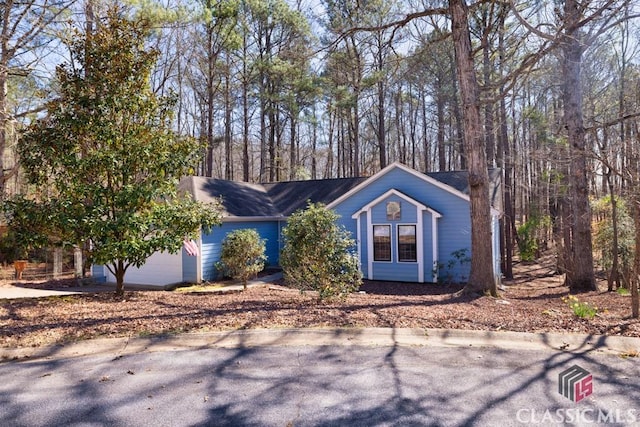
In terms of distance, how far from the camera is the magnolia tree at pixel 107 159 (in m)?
7.24

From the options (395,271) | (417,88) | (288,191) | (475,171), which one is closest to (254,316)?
(475,171)

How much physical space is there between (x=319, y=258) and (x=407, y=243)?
22.6 ft

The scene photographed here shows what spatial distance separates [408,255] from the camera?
13.8 metres

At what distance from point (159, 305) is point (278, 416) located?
4.54 meters

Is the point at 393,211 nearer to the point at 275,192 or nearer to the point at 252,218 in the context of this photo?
the point at 252,218

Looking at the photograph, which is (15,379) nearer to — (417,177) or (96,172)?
(96,172)

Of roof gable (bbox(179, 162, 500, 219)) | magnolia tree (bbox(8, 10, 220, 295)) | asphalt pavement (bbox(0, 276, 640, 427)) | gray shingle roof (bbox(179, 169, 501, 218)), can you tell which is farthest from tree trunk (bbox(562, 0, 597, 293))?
magnolia tree (bbox(8, 10, 220, 295))

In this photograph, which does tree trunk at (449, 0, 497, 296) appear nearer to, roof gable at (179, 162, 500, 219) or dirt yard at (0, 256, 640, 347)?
dirt yard at (0, 256, 640, 347)

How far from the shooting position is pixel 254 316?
5980 millimetres

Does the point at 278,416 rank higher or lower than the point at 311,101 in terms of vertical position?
lower

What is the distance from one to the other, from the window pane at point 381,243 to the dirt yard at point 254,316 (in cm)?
606

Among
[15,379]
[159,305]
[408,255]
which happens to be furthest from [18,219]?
[408,255]

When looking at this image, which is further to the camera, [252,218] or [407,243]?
[252,218]

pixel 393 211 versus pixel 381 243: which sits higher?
pixel 393 211
